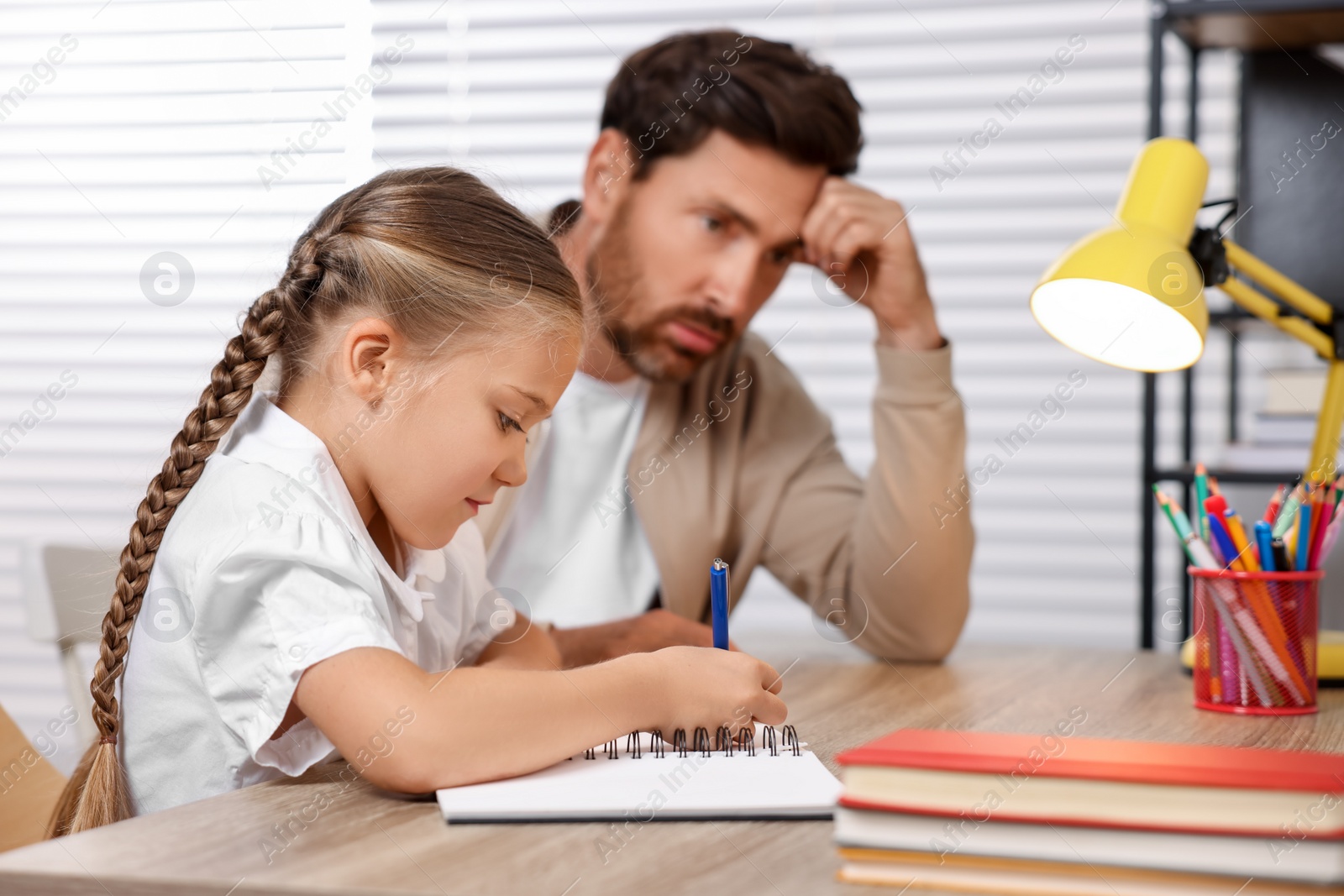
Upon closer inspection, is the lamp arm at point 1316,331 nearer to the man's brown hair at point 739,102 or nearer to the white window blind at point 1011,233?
the man's brown hair at point 739,102

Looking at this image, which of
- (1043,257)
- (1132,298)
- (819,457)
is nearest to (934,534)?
(819,457)

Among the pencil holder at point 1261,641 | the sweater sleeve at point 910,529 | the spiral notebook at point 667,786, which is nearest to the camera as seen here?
the spiral notebook at point 667,786

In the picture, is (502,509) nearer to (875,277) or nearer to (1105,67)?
(875,277)

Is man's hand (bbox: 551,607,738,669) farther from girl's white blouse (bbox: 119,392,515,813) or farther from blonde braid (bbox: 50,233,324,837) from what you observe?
blonde braid (bbox: 50,233,324,837)

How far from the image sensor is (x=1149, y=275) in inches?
40.7

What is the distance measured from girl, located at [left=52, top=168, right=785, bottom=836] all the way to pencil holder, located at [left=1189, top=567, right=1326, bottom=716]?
43cm

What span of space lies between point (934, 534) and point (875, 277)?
0.30 metres

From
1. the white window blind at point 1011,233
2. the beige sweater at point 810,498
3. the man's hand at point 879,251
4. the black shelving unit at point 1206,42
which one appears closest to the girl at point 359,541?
the beige sweater at point 810,498

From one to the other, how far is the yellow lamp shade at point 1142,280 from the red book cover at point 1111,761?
0.52 m

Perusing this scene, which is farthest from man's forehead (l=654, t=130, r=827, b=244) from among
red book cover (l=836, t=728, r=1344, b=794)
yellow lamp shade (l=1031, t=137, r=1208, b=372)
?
red book cover (l=836, t=728, r=1344, b=794)

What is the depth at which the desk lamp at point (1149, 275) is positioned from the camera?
1.05m

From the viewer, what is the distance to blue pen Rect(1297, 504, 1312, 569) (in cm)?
104

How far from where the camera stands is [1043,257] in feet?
6.72

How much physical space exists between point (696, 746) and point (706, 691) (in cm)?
4
